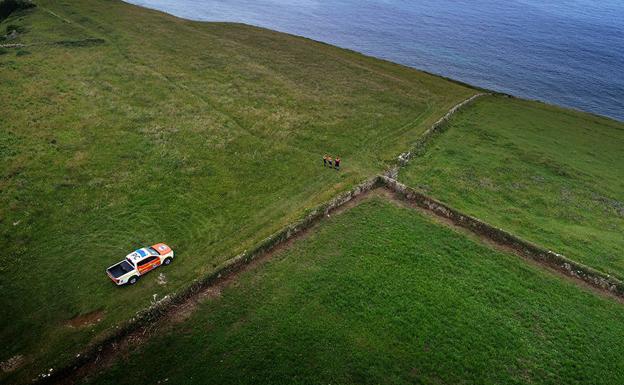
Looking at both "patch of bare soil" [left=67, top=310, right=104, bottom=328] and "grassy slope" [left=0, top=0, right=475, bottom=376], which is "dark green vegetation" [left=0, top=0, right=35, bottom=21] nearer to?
"grassy slope" [left=0, top=0, right=475, bottom=376]

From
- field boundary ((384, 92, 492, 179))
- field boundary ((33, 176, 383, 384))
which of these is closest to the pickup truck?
field boundary ((33, 176, 383, 384))

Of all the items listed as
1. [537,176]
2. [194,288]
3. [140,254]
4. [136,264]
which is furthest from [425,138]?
[136,264]

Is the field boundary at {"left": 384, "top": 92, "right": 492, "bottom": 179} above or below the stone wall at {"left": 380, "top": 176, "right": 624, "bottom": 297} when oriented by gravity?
above

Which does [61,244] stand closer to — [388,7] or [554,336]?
[554,336]

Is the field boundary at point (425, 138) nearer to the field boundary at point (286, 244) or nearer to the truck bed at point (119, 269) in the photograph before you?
the field boundary at point (286, 244)

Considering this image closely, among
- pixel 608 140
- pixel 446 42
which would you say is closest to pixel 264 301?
pixel 608 140

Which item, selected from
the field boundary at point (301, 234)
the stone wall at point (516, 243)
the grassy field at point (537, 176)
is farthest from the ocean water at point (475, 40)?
the field boundary at point (301, 234)
